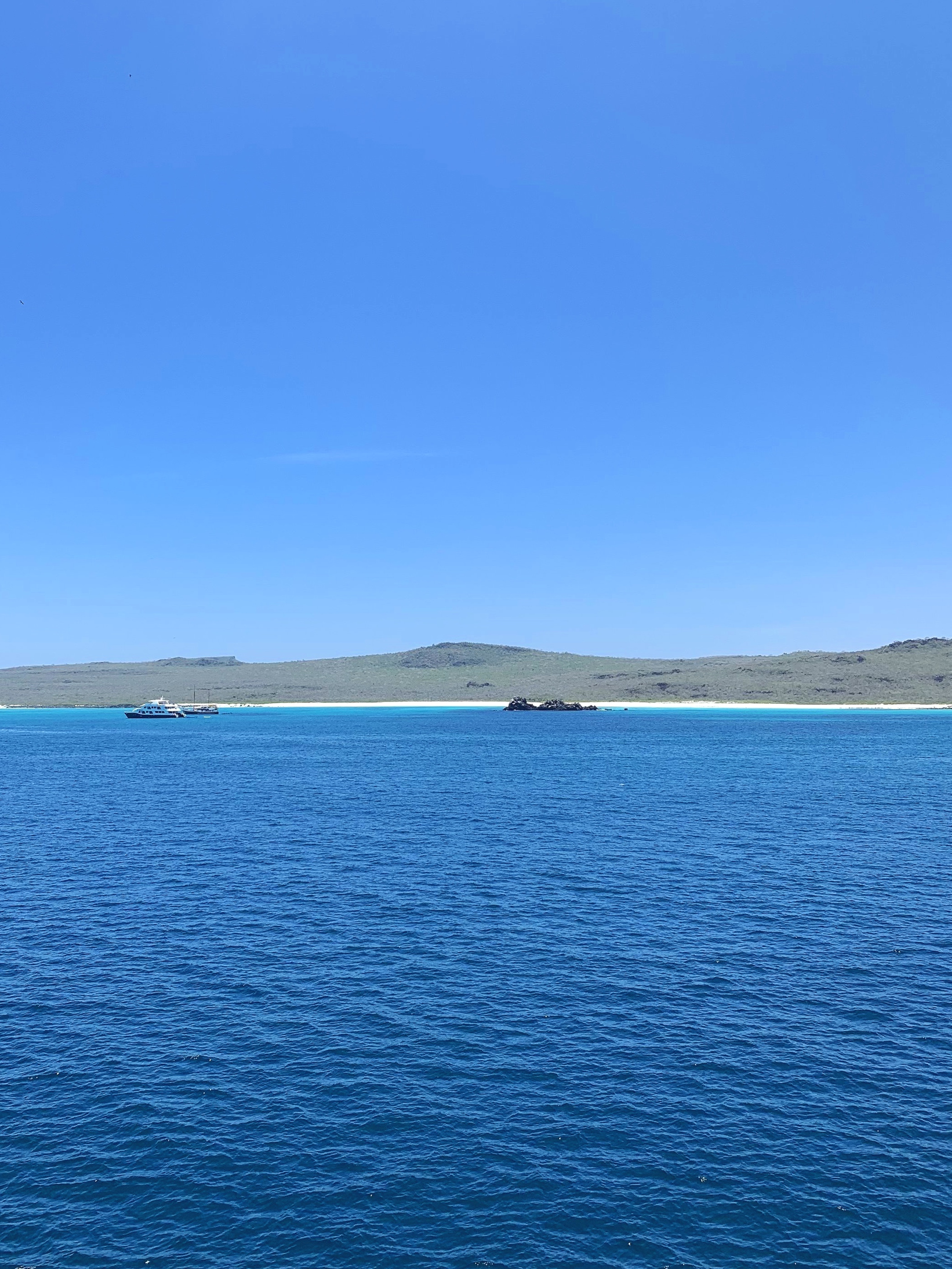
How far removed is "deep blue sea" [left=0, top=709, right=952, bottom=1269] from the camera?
2845cm

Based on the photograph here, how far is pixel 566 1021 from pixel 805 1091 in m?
11.5

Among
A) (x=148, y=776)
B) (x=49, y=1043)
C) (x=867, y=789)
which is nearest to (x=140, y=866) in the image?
(x=49, y=1043)

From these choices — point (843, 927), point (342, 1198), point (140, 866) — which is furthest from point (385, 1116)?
point (140, 866)

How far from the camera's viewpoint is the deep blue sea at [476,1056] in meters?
28.5

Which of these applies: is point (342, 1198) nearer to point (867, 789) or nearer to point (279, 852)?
point (279, 852)

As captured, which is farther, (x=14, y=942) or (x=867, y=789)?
(x=867, y=789)

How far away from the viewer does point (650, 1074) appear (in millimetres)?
37781

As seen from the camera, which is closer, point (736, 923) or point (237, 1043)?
point (237, 1043)

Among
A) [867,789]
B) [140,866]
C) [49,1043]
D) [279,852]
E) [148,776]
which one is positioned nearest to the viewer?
[49,1043]

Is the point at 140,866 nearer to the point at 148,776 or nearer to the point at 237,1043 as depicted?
the point at 237,1043

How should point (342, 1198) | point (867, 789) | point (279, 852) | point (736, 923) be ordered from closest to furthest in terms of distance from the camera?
1. point (342, 1198)
2. point (736, 923)
3. point (279, 852)
4. point (867, 789)

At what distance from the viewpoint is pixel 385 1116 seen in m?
34.7

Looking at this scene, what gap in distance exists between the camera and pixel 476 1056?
3944cm

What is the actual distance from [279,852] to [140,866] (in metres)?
12.7
